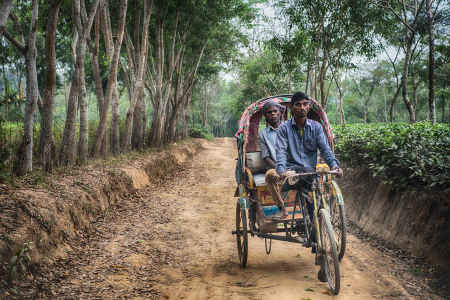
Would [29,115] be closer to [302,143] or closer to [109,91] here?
[109,91]

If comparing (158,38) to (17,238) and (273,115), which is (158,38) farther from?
(17,238)

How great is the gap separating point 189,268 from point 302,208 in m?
1.82

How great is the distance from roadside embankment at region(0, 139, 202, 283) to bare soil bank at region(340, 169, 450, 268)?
4987 mm

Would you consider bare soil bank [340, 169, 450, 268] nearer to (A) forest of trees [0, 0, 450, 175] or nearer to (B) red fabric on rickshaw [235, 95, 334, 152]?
(B) red fabric on rickshaw [235, 95, 334, 152]

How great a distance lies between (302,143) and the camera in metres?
4.20

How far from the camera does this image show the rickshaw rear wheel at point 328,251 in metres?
3.39

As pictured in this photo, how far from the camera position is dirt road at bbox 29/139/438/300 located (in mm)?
3812

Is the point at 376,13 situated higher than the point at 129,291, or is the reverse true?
the point at 376,13

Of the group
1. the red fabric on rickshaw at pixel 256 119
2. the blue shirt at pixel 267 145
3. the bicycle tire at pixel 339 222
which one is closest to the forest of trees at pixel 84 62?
the red fabric on rickshaw at pixel 256 119

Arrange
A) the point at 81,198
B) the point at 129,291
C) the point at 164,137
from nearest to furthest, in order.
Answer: the point at 129,291
the point at 81,198
the point at 164,137

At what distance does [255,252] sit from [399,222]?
232cm

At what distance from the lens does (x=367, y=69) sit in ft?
136

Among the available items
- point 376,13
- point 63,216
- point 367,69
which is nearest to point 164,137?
point 376,13

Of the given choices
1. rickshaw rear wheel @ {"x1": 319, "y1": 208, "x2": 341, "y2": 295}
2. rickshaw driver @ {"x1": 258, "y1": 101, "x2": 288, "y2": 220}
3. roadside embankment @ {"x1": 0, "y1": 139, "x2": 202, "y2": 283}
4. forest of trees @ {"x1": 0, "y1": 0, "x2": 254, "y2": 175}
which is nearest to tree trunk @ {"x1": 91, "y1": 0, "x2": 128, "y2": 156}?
forest of trees @ {"x1": 0, "y1": 0, "x2": 254, "y2": 175}
